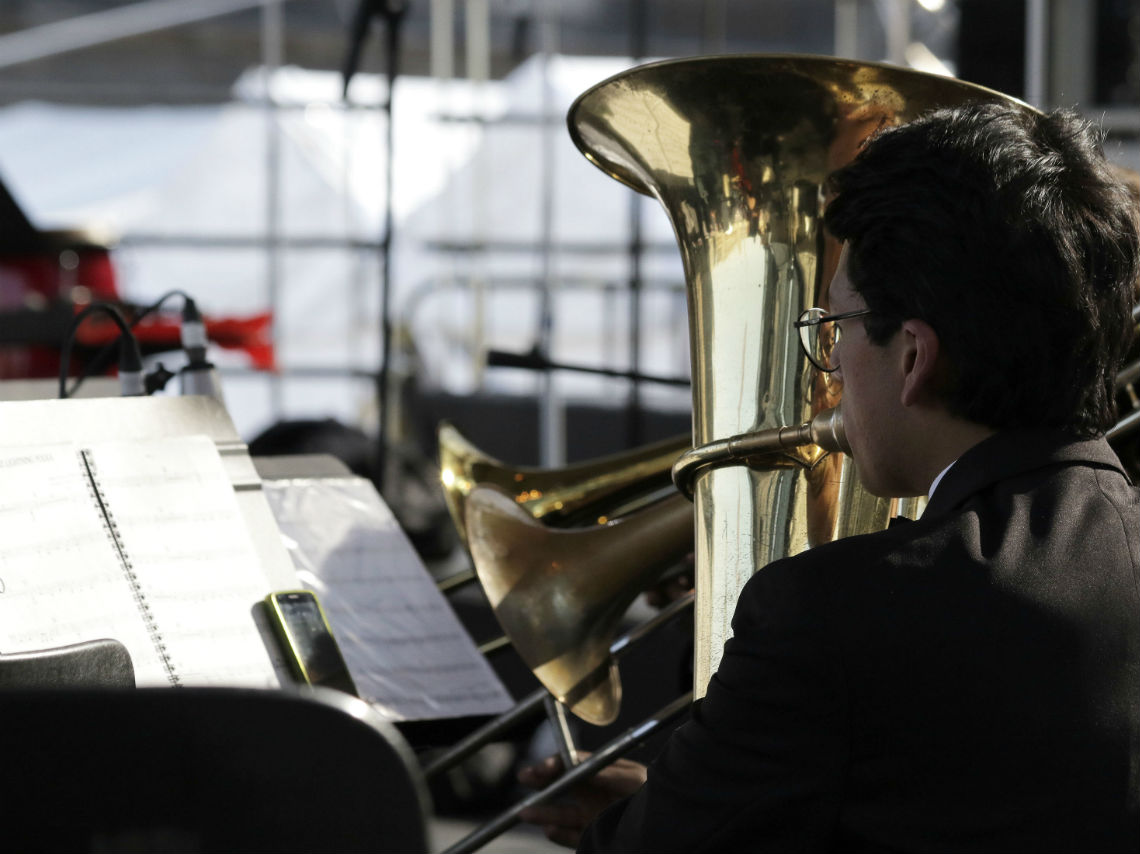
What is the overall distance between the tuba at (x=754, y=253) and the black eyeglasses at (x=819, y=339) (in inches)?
2.4

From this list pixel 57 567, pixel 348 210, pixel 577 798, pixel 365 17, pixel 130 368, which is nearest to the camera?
pixel 57 567

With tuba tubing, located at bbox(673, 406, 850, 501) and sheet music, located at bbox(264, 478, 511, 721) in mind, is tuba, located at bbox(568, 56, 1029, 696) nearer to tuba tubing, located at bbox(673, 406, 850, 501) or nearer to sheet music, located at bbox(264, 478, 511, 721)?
tuba tubing, located at bbox(673, 406, 850, 501)

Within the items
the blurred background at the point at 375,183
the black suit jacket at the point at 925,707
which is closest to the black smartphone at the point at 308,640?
the black suit jacket at the point at 925,707

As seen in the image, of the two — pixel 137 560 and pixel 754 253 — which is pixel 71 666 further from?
pixel 754 253

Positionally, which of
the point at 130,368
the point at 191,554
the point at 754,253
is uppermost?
the point at 754,253

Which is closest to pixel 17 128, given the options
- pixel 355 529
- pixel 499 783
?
pixel 499 783

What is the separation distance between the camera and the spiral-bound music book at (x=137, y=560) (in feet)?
3.28

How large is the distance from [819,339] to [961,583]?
1.09ft

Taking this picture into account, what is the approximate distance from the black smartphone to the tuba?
0.32 metres

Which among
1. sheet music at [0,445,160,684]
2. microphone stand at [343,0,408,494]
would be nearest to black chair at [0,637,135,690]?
sheet music at [0,445,160,684]

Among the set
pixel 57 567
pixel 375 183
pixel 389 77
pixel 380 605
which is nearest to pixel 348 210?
pixel 375 183

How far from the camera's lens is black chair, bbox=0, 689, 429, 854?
49 centimetres

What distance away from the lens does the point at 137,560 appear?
106 centimetres

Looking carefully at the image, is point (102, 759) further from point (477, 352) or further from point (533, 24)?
point (533, 24)
